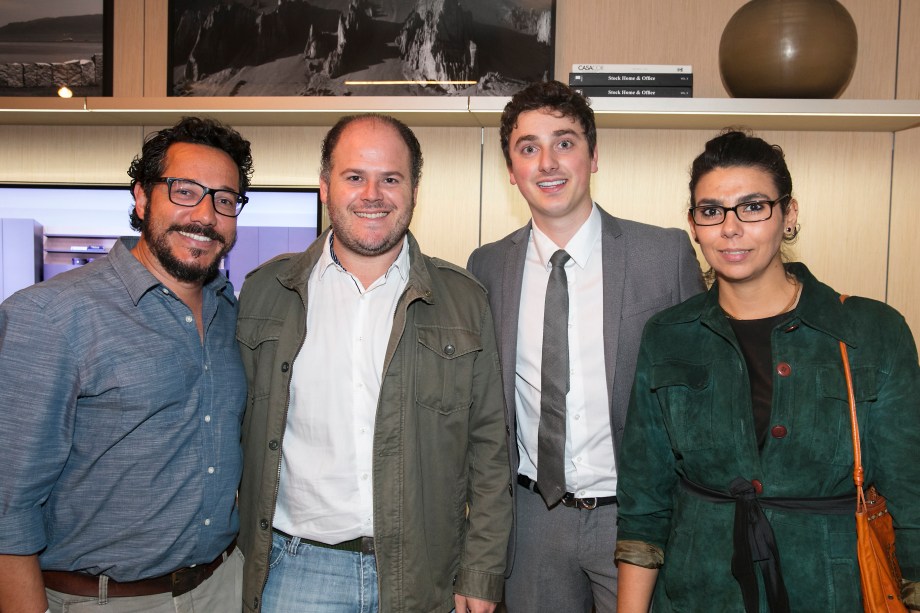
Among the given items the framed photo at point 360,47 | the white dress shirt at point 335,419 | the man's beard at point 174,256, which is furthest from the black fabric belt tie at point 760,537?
the framed photo at point 360,47

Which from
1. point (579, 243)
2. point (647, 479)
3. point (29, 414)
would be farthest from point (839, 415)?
point (29, 414)

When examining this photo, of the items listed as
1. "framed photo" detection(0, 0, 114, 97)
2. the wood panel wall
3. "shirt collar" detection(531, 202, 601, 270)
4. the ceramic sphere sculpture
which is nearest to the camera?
"shirt collar" detection(531, 202, 601, 270)

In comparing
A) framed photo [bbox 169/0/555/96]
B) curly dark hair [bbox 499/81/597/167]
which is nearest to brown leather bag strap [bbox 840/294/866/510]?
curly dark hair [bbox 499/81/597/167]

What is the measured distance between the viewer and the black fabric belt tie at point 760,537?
1.41m

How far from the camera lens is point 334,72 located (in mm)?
2953

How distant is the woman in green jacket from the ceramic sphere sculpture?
3.28 feet

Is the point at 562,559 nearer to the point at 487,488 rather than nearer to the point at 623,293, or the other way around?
the point at 487,488

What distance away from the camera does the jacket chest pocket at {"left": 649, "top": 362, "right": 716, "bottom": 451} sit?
5.03ft

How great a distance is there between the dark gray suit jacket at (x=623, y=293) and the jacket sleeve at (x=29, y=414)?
3.60ft

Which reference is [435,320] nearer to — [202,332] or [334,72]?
[202,332]

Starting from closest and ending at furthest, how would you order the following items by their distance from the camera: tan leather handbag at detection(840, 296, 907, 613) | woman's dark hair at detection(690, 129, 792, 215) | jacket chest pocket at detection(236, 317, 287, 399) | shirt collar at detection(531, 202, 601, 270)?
tan leather handbag at detection(840, 296, 907, 613) < woman's dark hair at detection(690, 129, 792, 215) < jacket chest pocket at detection(236, 317, 287, 399) < shirt collar at detection(531, 202, 601, 270)

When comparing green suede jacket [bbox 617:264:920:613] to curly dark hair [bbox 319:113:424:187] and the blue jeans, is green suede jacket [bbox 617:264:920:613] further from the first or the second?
curly dark hair [bbox 319:113:424:187]

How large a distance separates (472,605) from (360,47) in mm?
2221

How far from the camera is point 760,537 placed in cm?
142
